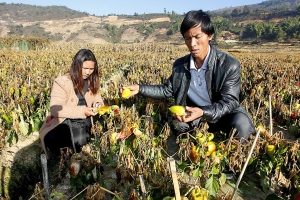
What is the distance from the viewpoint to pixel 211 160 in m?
2.13

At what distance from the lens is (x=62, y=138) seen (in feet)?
10.7

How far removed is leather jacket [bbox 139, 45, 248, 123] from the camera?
2373mm

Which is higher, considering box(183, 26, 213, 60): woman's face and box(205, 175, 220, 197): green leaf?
box(183, 26, 213, 60): woman's face

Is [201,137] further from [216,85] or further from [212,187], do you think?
[216,85]

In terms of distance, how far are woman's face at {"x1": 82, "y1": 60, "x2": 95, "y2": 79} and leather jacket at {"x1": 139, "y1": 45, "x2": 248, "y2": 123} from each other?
0.71m

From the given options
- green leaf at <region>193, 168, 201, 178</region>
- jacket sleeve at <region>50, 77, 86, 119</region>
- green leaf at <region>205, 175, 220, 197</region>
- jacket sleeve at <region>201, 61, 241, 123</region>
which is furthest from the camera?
jacket sleeve at <region>50, 77, 86, 119</region>

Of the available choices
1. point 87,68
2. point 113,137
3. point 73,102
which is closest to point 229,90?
point 113,137

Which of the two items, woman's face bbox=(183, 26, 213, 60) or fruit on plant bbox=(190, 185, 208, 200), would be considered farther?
woman's face bbox=(183, 26, 213, 60)

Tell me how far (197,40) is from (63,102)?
178 cm

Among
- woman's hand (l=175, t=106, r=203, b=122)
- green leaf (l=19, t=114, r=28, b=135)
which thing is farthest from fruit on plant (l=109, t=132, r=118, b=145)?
green leaf (l=19, t=114, r=28, b=135)

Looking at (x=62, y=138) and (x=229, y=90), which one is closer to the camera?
(x=229, y=90)

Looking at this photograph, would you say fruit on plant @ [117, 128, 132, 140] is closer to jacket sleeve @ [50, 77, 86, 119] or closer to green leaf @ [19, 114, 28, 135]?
jacket sleeve @ [50, 77, 86, 119]

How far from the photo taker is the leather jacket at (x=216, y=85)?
2373 mm

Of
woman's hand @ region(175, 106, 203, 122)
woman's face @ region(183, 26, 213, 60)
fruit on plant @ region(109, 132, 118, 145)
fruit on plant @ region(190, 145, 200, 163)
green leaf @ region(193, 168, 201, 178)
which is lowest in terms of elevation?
green leaf @ region(193, 168, 201, 178)
